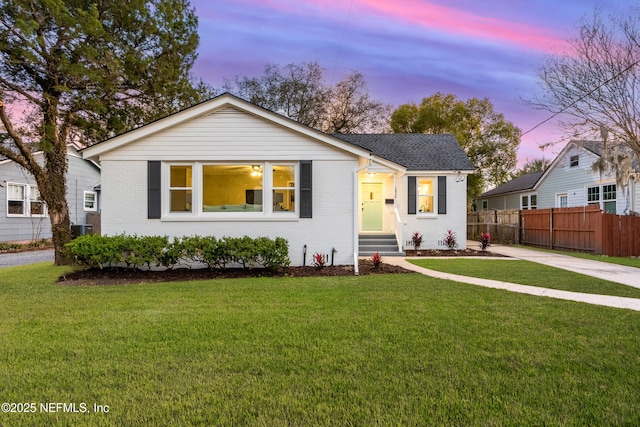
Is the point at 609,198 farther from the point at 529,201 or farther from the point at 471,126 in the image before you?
the point at 471,126

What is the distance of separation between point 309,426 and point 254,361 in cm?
125

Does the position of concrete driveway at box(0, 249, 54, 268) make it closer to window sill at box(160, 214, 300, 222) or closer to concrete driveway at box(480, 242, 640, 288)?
window sill at box(160, 214, 300, 222)

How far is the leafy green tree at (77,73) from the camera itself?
9.28 meters

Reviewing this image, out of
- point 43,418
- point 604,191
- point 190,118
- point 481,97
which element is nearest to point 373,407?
point 43,418

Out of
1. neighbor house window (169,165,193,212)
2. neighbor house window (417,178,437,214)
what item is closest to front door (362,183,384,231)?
neighbor house window (417,178,437,214)

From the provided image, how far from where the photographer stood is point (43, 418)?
2.60m

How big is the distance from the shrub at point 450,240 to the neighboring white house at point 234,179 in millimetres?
5927

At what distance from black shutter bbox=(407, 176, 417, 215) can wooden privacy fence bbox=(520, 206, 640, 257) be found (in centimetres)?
666

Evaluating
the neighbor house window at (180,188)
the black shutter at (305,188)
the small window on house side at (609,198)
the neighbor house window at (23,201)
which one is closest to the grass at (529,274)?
the black shutter at (305,188)

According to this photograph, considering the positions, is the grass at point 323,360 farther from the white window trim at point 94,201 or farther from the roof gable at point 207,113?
the white window trim at point 94,201

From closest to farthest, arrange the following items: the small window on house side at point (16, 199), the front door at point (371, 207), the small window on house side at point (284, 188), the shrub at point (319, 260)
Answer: the shrub at point (319, 260)
the small window on house side at point (284, 188)
the front door at point (371, 207)
the small window on house side at point (16, 199)

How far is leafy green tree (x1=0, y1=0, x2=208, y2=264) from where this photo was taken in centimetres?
928

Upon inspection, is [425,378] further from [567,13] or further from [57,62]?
[567,13]

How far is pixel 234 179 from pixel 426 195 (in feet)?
27.3
